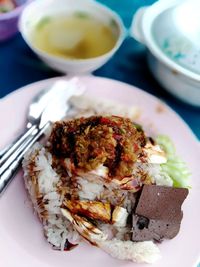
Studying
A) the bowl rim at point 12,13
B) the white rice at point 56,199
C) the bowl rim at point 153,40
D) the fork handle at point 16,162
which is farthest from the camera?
the bowl rim at point 12,13

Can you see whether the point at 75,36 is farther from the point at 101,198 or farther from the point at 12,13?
the point at 101,198

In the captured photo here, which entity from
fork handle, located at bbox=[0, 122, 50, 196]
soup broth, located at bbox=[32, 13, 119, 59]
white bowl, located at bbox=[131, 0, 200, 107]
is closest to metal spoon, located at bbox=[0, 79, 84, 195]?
fork handle, located at bbox=[0, 122, 50, 196]

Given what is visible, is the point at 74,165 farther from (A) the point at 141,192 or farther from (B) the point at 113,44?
(B) the point at 113,44

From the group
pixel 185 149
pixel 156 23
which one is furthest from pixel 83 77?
pixel 185 149

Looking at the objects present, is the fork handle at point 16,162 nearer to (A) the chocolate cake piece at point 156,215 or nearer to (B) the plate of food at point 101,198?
(B) the plate of food at point 101,198

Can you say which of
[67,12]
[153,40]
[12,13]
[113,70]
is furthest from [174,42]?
[12,13]

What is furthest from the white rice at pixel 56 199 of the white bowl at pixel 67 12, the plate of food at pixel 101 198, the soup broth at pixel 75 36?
the soup broth at pixel 75 36

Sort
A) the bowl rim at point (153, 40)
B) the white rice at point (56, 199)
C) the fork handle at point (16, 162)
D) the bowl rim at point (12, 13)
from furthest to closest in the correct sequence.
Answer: the bowl rim at point (12, 13) → the bowl rim at point (153, 40) → the fork handle at point (16, 162) → the white rice at point (56, 199)

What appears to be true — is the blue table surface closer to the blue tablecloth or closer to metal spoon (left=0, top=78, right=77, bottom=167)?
the blue tablecloth
